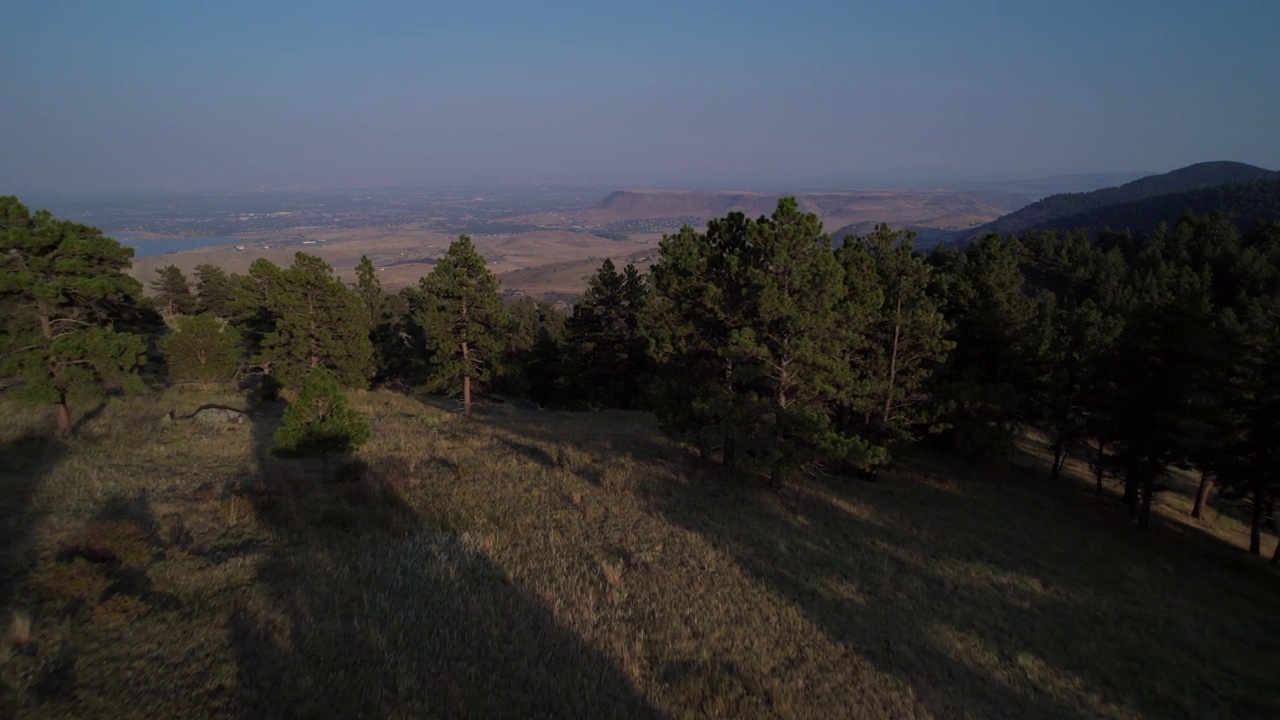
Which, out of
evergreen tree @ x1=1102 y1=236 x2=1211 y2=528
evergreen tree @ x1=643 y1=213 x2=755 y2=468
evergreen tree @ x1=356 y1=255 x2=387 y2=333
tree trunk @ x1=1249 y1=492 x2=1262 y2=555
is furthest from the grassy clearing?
evergreen tree @ x1=356 y1=255 x2=387 y2=333

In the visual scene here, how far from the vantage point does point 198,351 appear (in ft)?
90.3

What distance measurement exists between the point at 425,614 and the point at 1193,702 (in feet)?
38.6

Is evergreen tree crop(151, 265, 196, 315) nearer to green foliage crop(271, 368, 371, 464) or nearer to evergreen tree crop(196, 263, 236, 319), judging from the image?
evergreen tree crop(196, 263, 236, 319)

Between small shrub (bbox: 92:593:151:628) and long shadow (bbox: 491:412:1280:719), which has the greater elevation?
small shrub (bbox: 92:593:151:628)

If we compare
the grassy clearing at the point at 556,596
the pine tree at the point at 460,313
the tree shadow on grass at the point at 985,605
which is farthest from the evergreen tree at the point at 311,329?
the tree shadow on grass at the point at 985,605

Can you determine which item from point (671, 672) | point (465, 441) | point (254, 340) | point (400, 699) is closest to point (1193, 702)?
point (671, 672)

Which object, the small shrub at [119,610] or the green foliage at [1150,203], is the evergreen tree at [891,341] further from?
the green foliage at [1150,203]

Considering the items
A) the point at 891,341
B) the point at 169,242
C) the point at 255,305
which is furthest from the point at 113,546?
the point at 169,242

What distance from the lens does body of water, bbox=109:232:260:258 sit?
120625 millimetres

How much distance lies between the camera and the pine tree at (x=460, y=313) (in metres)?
26.1

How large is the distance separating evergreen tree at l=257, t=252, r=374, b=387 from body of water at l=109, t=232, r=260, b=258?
111 metres

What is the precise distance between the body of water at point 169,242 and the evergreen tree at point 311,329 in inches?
4384

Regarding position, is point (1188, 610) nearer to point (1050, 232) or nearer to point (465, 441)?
point (465, 441)

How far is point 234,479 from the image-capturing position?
1384cm
